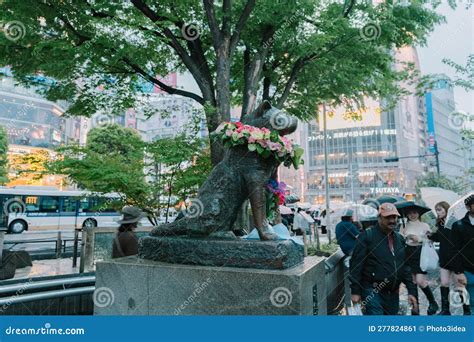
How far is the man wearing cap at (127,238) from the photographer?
4.75 metres

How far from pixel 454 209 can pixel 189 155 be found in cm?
646

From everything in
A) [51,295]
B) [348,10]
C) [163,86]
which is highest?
[348,10]

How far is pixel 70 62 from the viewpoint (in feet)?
23.9

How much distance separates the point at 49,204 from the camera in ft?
67.9

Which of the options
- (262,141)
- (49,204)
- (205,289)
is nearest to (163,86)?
(262,141)

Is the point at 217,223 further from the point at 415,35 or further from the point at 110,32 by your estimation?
the point at 415,35

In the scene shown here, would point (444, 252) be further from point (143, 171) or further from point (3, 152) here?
point (3, 152)

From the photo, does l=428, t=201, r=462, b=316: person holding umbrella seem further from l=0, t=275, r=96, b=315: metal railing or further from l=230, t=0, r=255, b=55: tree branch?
l=230, t=0, r=255, b=55: tree branch

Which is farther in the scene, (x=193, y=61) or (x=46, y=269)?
(x=46, y=269)

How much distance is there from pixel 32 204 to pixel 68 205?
6.61 ft

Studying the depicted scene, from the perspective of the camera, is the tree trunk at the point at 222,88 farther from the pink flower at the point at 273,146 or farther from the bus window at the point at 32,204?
the bus window at the point at 32,204

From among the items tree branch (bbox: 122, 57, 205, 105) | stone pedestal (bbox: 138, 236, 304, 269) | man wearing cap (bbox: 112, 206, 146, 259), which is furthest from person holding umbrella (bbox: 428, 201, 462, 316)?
tree branch (bbox: 122, 57, 205, 105)

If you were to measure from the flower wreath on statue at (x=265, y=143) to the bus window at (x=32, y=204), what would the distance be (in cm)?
2081

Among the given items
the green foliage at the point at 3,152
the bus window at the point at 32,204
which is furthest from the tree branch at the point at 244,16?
the green foliage at the point at 3,152
